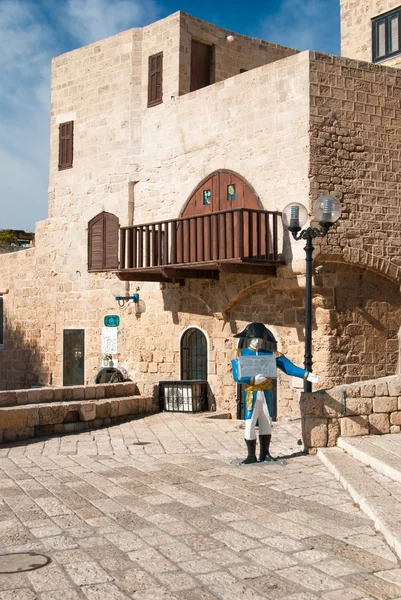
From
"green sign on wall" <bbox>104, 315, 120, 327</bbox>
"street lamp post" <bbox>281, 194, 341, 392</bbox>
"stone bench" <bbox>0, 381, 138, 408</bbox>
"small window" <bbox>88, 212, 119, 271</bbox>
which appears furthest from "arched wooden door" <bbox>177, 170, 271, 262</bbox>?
"green sign on wall" <bbox>104, 315, 120, 327</bbox>

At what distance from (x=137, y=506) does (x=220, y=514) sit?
2.63ft

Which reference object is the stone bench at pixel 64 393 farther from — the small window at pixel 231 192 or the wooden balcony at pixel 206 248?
the small window at pixel 231 192

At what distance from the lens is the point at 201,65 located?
52.0ft

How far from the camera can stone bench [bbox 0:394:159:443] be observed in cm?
1081

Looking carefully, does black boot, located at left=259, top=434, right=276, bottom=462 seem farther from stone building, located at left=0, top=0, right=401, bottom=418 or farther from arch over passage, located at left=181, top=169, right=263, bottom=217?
arch over passage, located at left=181, top=169, right=263, bottom=217

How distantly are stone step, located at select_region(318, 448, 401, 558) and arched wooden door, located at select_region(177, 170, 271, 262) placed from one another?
196 inches

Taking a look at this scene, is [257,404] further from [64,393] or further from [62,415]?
[64,393]

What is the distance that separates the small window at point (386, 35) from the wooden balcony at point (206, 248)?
5619 millimetres

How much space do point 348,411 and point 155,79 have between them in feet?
32.3

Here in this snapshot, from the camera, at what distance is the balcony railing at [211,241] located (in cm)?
1234

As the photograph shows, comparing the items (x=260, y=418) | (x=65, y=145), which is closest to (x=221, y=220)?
(x=260, y=418)

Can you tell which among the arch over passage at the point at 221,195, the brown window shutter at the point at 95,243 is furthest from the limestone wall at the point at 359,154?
the brown window shutter at the point at 95,243

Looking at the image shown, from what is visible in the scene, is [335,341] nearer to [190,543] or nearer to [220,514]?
[220,514]

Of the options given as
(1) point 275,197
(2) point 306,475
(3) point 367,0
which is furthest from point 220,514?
(3) point 367,0
